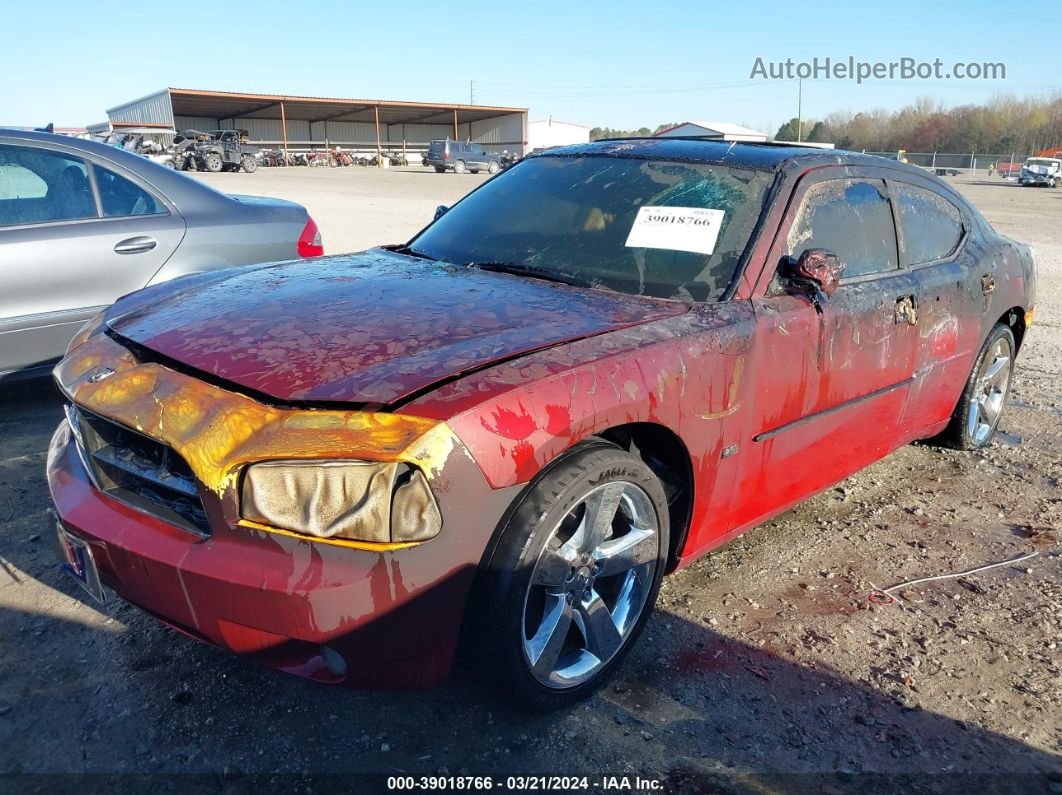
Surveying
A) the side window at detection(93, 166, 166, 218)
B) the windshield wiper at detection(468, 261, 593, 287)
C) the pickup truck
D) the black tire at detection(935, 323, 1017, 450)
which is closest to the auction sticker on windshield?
the windshield wiper at detection(468, 261, 593, 287)

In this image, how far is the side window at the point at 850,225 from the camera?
3.20 meters

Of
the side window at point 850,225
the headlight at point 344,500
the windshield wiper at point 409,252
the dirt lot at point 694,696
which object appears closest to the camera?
the headlight at point 344,500

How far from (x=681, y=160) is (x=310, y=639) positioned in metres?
2.42

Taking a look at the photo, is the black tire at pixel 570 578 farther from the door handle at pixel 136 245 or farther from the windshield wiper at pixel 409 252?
the door handle at pixel 136 245

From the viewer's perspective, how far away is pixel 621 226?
3205 mm

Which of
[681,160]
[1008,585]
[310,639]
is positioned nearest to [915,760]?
[1008,585]

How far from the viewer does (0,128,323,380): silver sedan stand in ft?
14.0

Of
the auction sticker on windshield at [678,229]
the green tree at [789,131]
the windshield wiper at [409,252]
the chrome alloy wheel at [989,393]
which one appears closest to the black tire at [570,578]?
the auction sticker on windshield at [678,229]

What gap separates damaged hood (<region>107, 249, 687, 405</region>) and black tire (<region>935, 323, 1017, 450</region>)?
243cm

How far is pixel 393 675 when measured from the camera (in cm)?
203

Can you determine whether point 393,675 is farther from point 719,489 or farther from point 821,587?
point 821,587

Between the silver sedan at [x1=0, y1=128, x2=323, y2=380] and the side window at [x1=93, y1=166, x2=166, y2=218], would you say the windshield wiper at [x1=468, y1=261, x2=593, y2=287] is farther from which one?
the side window at [x1=93, y1=166, x2=166, y2=218]

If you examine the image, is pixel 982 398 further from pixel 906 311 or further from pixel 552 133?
pixel 552 133

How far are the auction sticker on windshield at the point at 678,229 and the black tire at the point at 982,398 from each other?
206 centimetres
